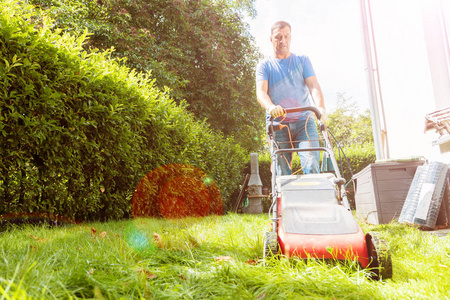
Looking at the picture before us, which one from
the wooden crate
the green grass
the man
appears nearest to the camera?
the green grass

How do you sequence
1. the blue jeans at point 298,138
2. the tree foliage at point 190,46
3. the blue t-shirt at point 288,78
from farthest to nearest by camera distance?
the tree foliage at point 190,46
the blue t-shirt at point 288,78
the blue jeans at point 298,138

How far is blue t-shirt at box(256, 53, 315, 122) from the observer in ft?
12.0

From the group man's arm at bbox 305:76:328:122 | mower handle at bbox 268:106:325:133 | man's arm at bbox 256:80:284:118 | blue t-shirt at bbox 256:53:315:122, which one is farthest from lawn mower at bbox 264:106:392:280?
blue t-shirt at bbox 256:53:315:122

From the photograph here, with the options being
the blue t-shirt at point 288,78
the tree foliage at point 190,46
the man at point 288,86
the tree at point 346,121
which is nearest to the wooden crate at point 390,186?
the man at point 288,86

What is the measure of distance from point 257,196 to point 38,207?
548 centimetres

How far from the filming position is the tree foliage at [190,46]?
1009 centimetres

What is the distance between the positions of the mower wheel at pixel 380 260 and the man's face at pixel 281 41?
2.41 m

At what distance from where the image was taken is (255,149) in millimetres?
16047

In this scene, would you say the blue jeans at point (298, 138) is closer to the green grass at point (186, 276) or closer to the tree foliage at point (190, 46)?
the green grass at point (186, 276)

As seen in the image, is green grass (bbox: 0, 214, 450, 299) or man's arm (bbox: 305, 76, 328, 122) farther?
man's arm (bbox: 305, 76, 328, 122)

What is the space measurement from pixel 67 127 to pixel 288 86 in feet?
7.83

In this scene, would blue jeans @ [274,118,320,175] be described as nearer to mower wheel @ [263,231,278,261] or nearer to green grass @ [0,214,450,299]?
green grass @ [0,214,450,299]

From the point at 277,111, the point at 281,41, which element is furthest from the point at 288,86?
the point at 277,111

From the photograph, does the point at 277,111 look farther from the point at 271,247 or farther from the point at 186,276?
the point at 186,276
